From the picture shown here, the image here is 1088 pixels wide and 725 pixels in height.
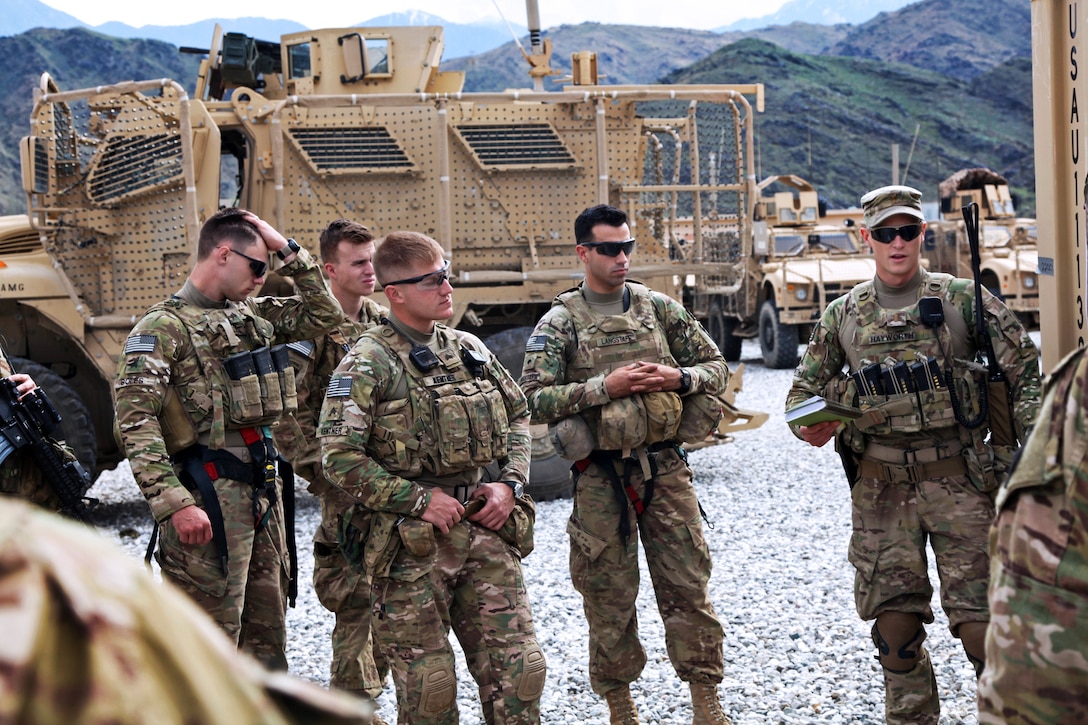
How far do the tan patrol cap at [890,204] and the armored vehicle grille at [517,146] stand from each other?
3.96 meters

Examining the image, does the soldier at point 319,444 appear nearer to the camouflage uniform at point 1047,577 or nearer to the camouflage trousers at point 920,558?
the camouflage trousers at point 920,558

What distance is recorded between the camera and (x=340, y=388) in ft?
10.5

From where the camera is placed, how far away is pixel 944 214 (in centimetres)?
1912

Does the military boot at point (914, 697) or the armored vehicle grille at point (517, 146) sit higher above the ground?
the armored vehicle grille at point (517, 146)

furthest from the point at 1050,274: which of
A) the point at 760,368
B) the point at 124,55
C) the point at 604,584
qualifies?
the point at 124,55

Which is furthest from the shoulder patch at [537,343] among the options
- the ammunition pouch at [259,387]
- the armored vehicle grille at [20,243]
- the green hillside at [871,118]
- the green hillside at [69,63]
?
the green hillside at [69,63]

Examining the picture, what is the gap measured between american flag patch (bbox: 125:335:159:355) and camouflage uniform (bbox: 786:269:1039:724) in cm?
220

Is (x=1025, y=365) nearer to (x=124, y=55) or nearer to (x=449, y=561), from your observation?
(x=449, y=561)

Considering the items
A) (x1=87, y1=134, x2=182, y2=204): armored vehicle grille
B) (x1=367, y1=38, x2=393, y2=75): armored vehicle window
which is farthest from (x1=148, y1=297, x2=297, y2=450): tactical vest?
(x1=367, y1=38, x2=393, y2=75): armored vehicle window

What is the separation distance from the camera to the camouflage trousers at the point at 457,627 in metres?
3.13

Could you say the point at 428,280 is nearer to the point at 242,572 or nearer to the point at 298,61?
the point at 242,572

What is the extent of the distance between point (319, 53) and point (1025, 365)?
18.8ft

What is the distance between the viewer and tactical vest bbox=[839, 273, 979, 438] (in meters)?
3.46

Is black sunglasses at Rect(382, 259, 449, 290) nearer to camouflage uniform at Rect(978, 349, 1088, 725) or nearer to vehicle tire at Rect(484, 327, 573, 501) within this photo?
camouflage uniform at Rect(978, 349, 1088, 725)
